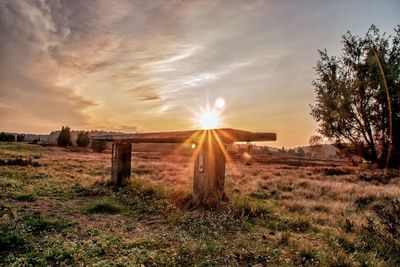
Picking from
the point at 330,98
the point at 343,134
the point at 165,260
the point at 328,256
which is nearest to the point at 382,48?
the point at 330,98

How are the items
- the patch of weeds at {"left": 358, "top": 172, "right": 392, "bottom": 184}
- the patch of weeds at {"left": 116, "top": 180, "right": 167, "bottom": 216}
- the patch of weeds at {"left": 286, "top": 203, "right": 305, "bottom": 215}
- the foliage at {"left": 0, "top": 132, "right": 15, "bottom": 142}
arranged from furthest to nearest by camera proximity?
the foliage at {"left": 0, "top": 132, "right": 15, "bottom": 142} → the patch of weeds at {"left": 358, "top": 172, "right": 392, "bottom": 184} → the patch of weeds at {"left": 286, "top": 203, "right": 305, "bottom": 215} → the patch of weeds at {"left": 116, "top": 180, "right": 167, "bottom": 216}

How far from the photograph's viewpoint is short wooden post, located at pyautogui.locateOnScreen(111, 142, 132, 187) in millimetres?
10953

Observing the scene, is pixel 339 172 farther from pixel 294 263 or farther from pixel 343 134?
pixel 294 263

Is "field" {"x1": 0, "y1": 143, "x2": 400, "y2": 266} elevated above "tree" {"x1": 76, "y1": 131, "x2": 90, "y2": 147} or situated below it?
below

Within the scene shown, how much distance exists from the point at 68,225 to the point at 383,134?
21.7 m

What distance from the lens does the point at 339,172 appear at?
1995 cm

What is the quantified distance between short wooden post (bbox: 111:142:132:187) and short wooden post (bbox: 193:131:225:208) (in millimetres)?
4359

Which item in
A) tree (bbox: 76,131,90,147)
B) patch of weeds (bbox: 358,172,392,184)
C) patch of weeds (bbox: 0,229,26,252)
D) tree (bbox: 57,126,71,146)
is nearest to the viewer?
patch of weeds (bbox: 0,229,26,252)

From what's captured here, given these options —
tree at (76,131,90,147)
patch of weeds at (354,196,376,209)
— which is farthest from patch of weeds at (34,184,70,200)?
tree at (76,131,90,147)

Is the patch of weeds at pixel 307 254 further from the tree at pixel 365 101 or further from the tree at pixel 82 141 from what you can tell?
the tree at pixel 82 141

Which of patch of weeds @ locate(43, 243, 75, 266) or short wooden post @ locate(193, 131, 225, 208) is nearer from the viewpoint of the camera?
patch of weeds @ locate(43, 243, 75, 266)

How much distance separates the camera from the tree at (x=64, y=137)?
51594 mm

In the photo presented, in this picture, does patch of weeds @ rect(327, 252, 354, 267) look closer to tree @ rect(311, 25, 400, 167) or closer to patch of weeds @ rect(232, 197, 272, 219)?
patch of weeds @ rect(232, 197, 272, 219)

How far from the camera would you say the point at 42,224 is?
215 inches
